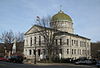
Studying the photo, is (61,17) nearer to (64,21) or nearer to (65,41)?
(64,21)

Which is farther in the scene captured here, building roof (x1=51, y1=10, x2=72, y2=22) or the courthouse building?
building roof (x1=51, y1=10, x2=72, y2=22)

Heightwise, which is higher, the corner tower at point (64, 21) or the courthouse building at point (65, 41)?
the corner tower at point (64, 21)

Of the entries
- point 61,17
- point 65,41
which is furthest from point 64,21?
point 65,41

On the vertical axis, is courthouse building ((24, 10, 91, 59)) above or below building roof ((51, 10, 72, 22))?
below

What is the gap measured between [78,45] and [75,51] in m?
4.47

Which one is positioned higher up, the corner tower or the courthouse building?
the corner tower

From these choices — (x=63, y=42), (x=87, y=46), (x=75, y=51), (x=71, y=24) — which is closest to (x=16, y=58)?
(x=63, y=42)

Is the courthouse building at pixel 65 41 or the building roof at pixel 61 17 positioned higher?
the building roof at pixel 61 17

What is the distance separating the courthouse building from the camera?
66750mm

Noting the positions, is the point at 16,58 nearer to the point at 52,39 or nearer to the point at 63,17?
the point at 52,39

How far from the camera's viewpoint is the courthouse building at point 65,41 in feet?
219

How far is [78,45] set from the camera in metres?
75.0

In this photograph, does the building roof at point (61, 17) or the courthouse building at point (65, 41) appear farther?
the building roof at point (61, 17)

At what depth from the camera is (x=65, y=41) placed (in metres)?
66.7
